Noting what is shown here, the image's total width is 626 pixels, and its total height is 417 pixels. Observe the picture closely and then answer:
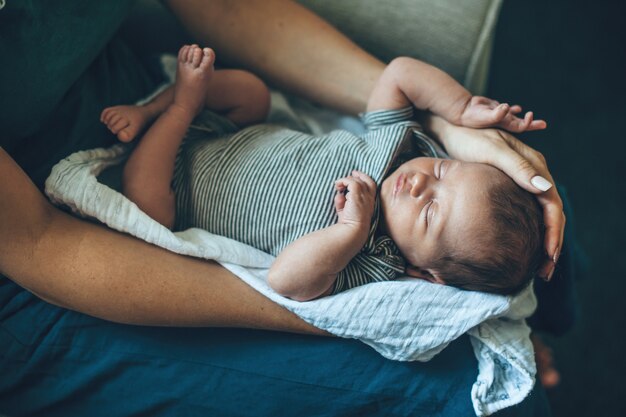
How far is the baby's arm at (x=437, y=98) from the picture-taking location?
3.30ft

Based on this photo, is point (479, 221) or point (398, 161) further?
point (398, 161)

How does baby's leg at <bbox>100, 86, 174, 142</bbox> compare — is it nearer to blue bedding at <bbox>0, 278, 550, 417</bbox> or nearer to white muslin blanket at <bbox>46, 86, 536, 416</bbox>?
white muslin blanket at <bbox>46, 86, 536, 416</bbox>

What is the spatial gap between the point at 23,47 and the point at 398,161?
674 mm

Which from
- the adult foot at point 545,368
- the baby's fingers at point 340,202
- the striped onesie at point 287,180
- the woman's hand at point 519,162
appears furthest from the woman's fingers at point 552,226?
the adult foot at point 545,368

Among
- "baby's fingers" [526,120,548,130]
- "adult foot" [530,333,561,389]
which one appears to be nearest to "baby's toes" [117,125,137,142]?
"baby's fingers" [526,120,548,130]

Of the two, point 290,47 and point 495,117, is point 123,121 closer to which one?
point 290,47

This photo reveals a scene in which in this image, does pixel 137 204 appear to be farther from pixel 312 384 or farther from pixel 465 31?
pixel 465 31

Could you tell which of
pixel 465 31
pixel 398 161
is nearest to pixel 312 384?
pixel 398 161

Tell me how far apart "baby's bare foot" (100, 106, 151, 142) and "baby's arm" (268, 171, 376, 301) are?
358mm

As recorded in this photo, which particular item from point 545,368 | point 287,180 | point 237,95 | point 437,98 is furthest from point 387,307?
point 545,368

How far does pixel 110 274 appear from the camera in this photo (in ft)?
2.80

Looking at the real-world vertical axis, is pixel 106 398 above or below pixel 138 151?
below

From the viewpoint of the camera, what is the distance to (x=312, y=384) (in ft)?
3.03

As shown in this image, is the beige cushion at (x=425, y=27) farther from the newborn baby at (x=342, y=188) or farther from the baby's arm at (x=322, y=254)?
the baby's arm at (x=322, y=254)
